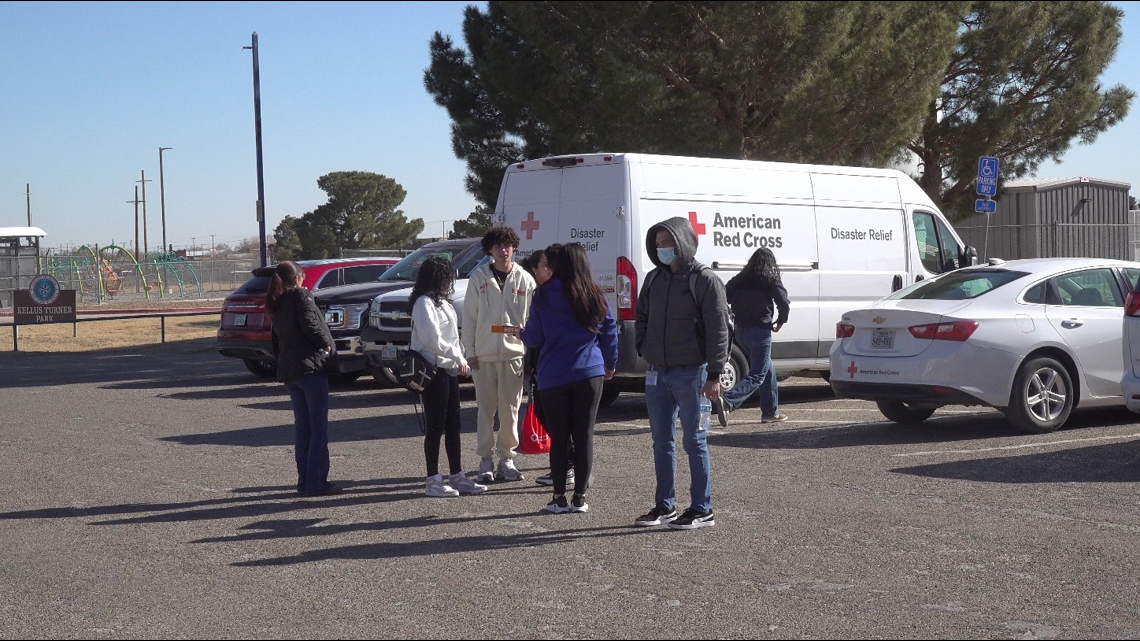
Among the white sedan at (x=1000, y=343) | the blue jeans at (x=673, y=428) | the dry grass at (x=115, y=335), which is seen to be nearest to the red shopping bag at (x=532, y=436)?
the blue jeans at (x=673, y=428)

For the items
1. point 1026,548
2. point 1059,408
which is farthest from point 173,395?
point 1026,548

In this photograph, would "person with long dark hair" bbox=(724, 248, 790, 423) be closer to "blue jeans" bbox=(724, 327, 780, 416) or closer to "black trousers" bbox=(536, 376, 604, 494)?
"blue jeans" bbox=(724, 327, 780, 416)

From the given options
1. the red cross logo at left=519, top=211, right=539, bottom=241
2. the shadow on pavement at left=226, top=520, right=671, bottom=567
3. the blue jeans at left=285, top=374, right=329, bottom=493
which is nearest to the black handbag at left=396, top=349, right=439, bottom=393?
the blue jeans at left=285, top=374, right=329, bottom=493

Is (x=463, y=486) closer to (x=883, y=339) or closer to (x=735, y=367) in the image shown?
(x=883, y=339)

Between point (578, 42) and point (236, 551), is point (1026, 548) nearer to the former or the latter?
point (236, 551)

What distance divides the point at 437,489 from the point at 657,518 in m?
1.73

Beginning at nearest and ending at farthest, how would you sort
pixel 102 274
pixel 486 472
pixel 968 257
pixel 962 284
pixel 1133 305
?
pixel 486 472 → pixel 1133 305 → pixel 962 284 → pixel 968 257 → pixel 102 274

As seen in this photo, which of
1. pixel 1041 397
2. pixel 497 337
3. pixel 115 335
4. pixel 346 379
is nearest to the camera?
pixel 497 337

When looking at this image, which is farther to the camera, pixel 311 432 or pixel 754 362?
pixel 754 362

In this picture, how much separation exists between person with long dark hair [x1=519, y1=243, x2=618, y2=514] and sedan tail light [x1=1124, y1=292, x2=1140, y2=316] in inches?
162

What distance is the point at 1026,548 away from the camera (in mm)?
6355

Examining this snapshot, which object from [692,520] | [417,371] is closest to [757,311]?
[417,371]

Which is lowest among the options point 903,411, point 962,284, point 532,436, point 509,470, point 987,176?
point 509,470

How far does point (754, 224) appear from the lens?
12609 mm
